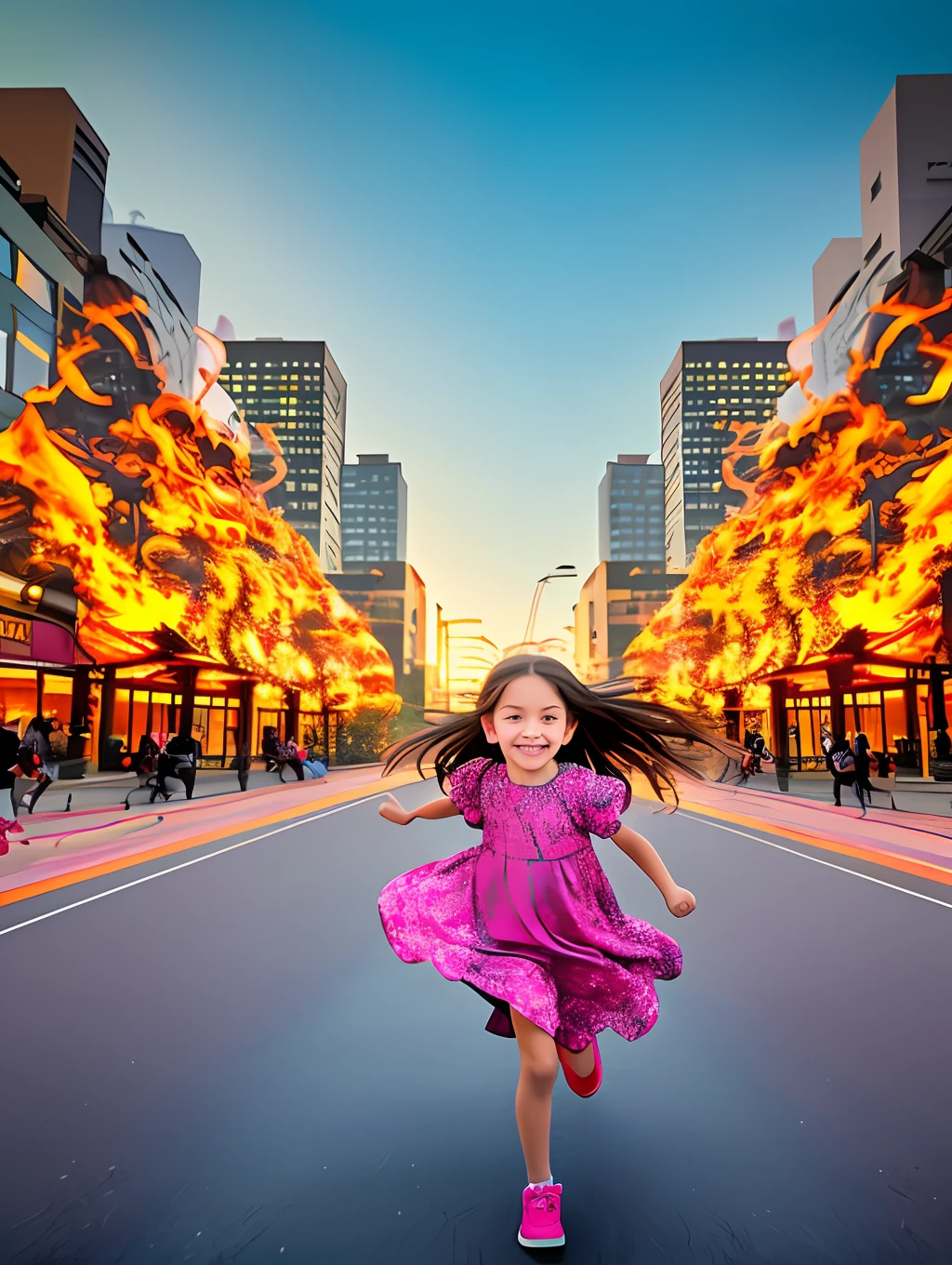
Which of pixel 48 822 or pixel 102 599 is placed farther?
pixel 102 599

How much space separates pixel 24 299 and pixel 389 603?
9385 cm

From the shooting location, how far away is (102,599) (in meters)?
25.9

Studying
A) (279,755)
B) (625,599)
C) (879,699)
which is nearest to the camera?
(879,699)

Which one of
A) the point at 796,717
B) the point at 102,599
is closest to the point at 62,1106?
the point at 102,599

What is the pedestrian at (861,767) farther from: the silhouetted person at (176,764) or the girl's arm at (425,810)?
the girl's arm at (425,810)


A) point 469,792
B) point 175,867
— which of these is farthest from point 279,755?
point 469,792

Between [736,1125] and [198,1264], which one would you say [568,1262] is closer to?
[198,1264]

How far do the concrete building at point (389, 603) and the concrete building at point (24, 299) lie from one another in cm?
8510

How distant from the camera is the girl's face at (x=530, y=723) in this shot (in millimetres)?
3443

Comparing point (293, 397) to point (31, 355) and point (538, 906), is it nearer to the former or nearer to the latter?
point (31, 355)

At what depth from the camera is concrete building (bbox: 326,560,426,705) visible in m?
116

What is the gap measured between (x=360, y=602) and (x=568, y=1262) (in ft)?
380

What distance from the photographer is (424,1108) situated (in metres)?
3.60

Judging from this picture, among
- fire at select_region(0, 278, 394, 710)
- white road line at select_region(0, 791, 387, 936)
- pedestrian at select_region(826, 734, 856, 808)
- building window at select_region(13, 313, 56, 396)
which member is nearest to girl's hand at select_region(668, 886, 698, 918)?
white road line at select_region(0, 791, 387, 936)
